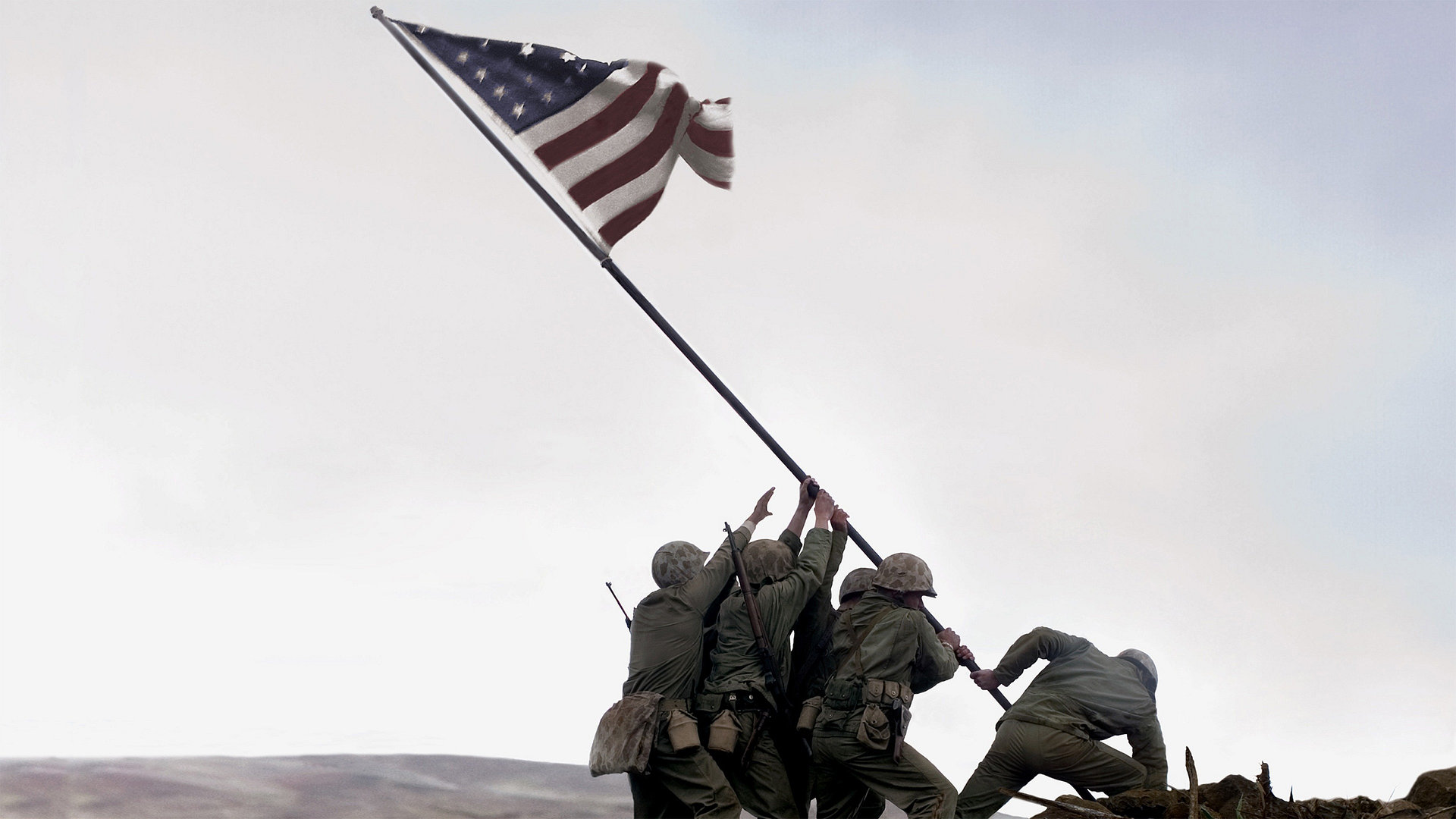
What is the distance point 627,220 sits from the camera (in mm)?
10375

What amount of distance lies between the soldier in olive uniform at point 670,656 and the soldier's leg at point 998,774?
180cm

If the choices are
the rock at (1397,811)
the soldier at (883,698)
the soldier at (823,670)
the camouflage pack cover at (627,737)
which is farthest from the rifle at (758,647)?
the rock at (1397,811)

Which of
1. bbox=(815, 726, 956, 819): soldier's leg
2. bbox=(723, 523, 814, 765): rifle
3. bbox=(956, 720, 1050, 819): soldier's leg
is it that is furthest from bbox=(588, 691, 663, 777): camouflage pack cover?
bbox=(956, 720, 1050, 819): soldier's leg

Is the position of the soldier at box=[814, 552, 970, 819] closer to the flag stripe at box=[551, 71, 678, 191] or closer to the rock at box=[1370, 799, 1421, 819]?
the rock at box=[1370, 799, 1421, 819]

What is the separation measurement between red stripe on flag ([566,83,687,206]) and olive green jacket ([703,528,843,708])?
3.24 meters

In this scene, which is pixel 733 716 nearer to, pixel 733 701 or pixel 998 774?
pixel 733 701

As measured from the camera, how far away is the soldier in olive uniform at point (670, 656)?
907 cm

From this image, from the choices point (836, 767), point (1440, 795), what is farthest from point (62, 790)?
A: point (1440, 795)

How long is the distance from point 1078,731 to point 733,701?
249 cm

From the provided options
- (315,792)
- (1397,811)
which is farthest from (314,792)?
(1397,811)

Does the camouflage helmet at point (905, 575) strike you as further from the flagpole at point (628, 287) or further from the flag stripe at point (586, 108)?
the flag stripe at point (586, 108)

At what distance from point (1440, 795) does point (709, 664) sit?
16.0 ft

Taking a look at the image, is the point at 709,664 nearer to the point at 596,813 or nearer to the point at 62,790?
the point at 596,813

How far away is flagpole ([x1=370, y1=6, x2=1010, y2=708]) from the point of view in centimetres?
1016
